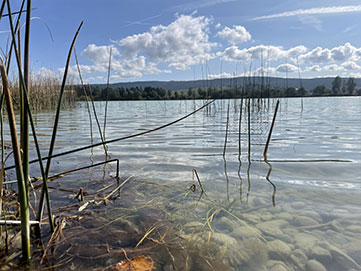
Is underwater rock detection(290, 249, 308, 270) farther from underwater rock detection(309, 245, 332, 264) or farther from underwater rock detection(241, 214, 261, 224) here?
underwater rock detection(241, 214, 261, 224)

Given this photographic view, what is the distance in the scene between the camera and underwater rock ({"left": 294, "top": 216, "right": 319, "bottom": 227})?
4.09ft

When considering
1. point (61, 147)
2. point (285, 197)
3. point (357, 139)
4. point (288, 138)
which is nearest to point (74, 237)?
point (285, 197)

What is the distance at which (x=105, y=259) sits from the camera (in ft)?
3.16

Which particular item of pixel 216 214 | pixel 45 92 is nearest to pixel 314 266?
pixel 216 214

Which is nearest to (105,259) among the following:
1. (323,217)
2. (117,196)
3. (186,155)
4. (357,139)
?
(117,196)

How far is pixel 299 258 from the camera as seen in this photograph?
100 centimetres

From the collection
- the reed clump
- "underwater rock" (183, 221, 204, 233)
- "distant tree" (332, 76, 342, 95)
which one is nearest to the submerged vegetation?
"underwater rock" (183, 221, 204, 233)

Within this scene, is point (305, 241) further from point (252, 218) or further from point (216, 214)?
point (216, 214)

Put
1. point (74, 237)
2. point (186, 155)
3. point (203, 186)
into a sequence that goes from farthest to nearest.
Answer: point (186, 155)
point (203, 186)
point (74, 237)

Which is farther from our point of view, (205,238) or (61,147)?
(61,147)

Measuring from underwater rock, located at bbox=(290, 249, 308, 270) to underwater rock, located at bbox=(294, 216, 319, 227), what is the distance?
0.23 meters

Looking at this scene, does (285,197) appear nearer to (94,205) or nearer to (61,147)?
(94,205)

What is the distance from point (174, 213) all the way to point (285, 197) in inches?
28.3

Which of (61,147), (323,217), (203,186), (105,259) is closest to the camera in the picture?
(105,259)
